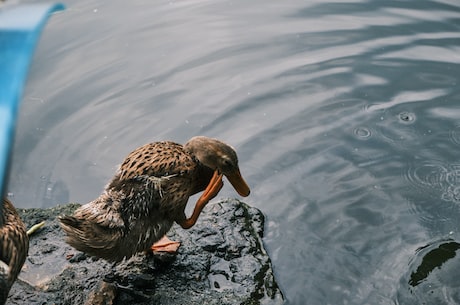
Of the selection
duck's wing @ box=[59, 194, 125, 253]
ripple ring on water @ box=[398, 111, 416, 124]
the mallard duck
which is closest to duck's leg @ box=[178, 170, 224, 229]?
duck's wing @ box=[59, 194, 125, 253]

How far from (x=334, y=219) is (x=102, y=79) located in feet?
12.1

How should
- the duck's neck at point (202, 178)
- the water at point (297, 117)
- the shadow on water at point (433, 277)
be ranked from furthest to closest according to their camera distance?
the water at point (297, 117) < the duck's neck at point (202, 178) < the shadow on water at point (433, 277)

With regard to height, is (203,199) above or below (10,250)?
below

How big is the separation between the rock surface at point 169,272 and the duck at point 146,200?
0.19 metres

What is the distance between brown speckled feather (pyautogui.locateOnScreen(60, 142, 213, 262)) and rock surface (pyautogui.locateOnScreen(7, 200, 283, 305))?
0.26 metres

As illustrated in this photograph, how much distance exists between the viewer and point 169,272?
5.08 m

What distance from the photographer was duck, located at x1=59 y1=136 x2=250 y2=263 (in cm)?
461

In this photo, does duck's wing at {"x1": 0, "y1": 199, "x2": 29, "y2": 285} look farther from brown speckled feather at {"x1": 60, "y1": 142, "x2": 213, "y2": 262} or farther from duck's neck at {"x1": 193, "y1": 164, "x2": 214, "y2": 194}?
duck's neck at {"x1": 193, "y1": 164, "x2": 214, "y2": 194}

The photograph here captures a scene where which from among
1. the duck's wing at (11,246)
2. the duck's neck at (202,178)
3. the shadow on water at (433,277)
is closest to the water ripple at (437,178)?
the shadow on water at (433,277)

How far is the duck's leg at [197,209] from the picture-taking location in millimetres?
5086

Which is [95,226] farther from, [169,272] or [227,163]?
[227,163]

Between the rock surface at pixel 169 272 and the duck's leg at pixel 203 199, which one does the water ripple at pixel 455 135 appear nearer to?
the rock surface at pixel 169 272

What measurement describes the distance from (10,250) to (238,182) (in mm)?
1842

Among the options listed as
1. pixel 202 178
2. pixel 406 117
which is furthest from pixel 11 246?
pixel 406 117
